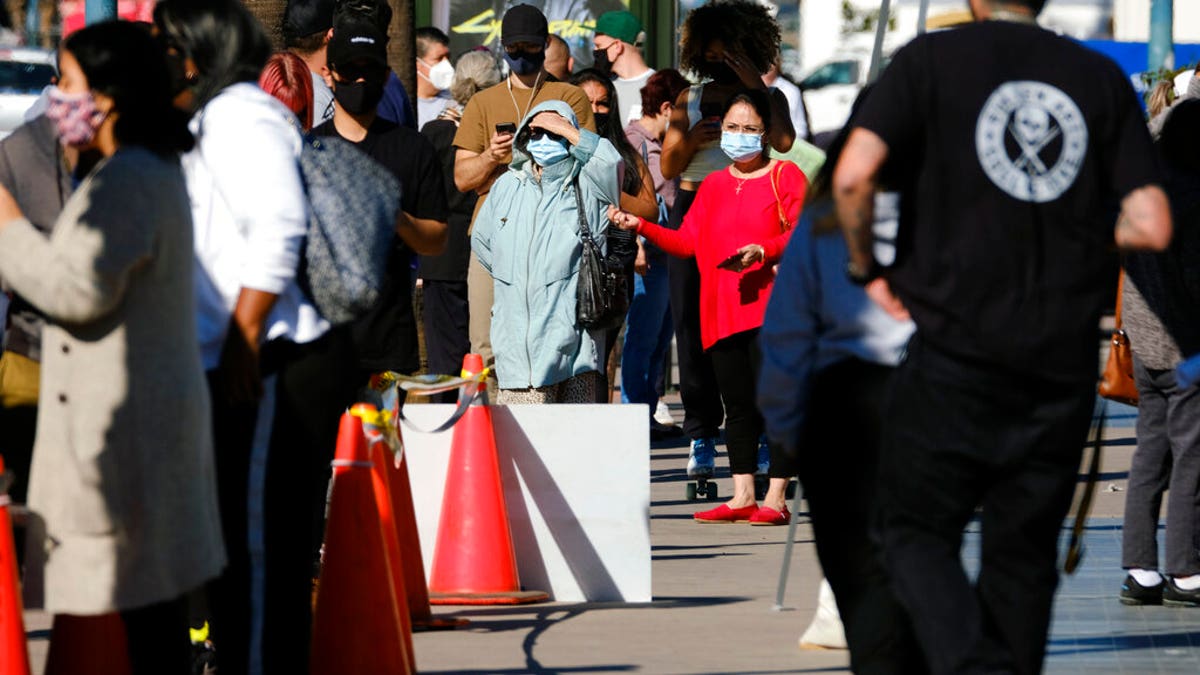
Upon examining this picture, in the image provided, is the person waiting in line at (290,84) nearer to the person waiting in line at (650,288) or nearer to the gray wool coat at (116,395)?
the gray wool coat at (116,395)

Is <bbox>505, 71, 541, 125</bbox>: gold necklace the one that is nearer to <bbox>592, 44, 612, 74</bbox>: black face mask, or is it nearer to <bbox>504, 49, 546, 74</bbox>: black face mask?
<bbox>504, 49, 546, 74</bbox>: black face mask

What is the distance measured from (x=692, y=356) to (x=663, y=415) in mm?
3805

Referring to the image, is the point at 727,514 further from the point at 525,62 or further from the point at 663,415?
the point at 663,415

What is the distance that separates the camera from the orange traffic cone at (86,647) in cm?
566

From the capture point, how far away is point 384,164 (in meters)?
7.50

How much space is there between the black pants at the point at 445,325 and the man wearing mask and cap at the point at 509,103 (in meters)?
0.81

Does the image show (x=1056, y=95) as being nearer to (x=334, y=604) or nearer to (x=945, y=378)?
(x=945, y=378)

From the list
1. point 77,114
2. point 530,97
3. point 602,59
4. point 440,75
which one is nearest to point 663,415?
Answer: point 602,59

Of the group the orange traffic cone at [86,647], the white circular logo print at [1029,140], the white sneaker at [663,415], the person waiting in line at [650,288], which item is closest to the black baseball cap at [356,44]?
the orange traffic cone at [86,647]

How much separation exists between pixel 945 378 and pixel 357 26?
3127 mm

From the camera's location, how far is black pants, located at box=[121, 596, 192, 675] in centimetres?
481

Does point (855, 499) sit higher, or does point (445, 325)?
point (855, 499)

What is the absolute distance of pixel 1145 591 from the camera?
27.6 ft

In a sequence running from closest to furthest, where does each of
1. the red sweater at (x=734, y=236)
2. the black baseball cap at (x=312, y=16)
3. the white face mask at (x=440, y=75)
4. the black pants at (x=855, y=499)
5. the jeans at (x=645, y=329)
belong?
the black pants at (x=855, y=499) < the black baseball cap at (x=312, y=16) < the red sweater at (x=734, y=236) < the jeans at (x=645, y=329) < the white face mask at (x=440, y=75)
